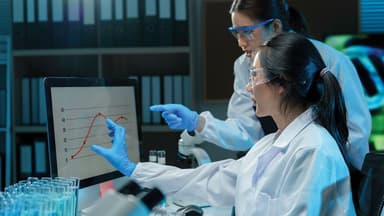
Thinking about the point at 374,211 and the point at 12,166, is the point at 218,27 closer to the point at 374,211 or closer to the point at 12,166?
the point at 12,166

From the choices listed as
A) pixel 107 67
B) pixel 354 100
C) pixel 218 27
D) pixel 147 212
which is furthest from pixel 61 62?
pixel 147 212

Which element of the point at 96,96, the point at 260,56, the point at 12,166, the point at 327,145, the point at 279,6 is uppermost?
the point at 279,6

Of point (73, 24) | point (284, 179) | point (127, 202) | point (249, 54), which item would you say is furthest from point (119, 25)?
point (127, 202)

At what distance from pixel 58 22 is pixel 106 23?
0.89ft

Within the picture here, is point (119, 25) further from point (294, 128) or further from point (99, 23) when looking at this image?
point (294, 128)

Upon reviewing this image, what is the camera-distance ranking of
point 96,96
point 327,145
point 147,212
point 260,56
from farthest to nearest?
point 96,96, point 260,56, point 327,145, point 147,212

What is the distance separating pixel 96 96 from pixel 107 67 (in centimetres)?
141

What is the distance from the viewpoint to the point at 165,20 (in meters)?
2.61

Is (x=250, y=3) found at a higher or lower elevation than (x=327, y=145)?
higher

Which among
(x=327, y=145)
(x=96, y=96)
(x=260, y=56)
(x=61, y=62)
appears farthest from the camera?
(x=61, y=62)

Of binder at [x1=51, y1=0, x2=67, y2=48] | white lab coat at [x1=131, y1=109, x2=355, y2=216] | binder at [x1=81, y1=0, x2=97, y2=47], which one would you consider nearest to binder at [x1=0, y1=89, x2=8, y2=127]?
binder at [x1=51, y1=0, x2=67, y2=48]

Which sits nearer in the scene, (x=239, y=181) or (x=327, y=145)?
(x=327, y=145)

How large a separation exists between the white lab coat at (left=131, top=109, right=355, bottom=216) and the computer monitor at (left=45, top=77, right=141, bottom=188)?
0.15 meters

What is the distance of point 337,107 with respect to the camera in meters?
1.22
